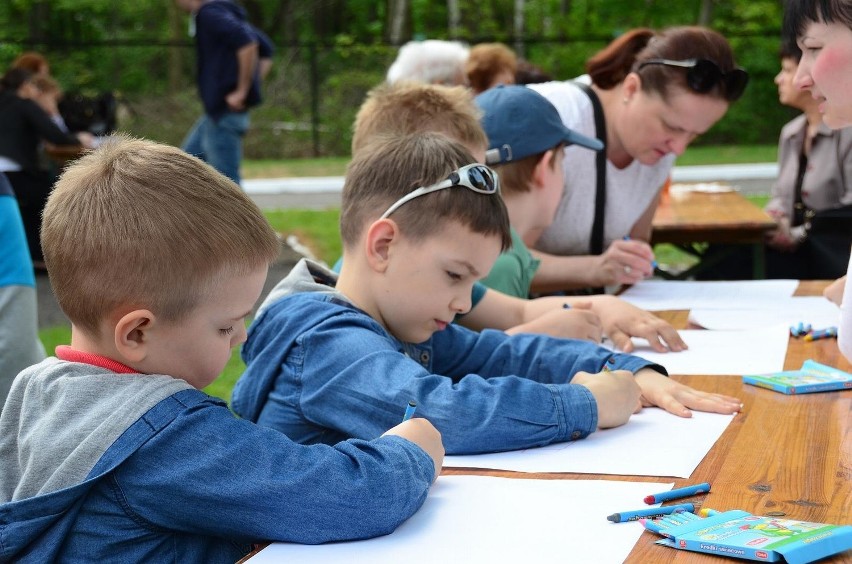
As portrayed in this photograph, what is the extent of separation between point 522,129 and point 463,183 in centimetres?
102

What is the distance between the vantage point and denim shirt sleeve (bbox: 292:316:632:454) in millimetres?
1574

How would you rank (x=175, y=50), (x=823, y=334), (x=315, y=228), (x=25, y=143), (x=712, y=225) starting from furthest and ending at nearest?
(x=175, y=50) → (x=315, y=228) → (x=25, y=143) → (x=712, y=225) → (x=823, y=334)

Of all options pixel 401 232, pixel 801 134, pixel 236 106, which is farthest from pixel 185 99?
pixel 401 232

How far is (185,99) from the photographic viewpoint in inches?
720

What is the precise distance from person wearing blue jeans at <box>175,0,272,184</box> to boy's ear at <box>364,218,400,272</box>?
5489mm

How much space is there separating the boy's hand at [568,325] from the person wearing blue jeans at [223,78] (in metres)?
5.11

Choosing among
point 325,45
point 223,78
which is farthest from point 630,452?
point 325,45

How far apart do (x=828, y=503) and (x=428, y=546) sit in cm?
48

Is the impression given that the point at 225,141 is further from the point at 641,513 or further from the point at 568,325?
the point at 641,513

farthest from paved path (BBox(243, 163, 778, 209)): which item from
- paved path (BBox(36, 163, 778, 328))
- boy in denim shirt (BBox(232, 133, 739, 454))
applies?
boy in denim shirt (BBox(232, 133, 739, 454))

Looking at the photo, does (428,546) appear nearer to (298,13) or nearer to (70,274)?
(70,274)

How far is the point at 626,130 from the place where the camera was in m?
3.39

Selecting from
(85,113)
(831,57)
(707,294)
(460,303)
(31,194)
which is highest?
(831,57)

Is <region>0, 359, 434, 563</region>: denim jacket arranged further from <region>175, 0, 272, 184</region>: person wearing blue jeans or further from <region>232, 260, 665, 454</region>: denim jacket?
<region>175, 0, 272, 184</region>: person wearing blue jeans
